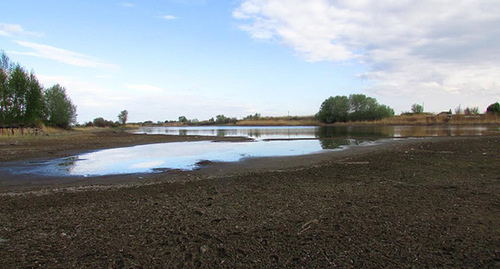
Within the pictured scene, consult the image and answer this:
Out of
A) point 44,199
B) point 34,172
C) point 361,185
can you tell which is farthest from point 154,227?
point 34,172

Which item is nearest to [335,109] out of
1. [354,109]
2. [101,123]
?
[354,109]

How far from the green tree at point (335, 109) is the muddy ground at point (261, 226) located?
3484 inches

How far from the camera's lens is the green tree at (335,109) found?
91812mm

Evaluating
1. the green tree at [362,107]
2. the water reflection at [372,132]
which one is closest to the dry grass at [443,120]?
the green tree at [362,107]

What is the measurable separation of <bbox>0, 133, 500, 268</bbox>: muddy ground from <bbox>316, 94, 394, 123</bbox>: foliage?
87.7m

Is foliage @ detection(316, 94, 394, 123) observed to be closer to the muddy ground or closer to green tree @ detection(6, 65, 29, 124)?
green tree @ detection(6, 65, 29, 124)

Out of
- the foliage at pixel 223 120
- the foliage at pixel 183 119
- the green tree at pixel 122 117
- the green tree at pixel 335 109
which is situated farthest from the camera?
the foliage at pixel 183 119

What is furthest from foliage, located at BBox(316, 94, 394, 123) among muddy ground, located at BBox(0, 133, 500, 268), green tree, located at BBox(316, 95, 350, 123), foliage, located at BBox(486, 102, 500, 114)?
muddy ground, located at BBox(0, 133, 500, 268)

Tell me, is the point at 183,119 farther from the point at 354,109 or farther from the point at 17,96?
the point at 17,96

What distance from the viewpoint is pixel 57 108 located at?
55.4 metres

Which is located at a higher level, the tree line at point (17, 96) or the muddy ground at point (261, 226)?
the tree line at point (17, 96)

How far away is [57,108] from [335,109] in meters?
78.1

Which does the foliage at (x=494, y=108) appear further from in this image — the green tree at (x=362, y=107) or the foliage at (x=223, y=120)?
the foliage at (x=223, y=120)

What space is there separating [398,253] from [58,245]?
14.8 feet
